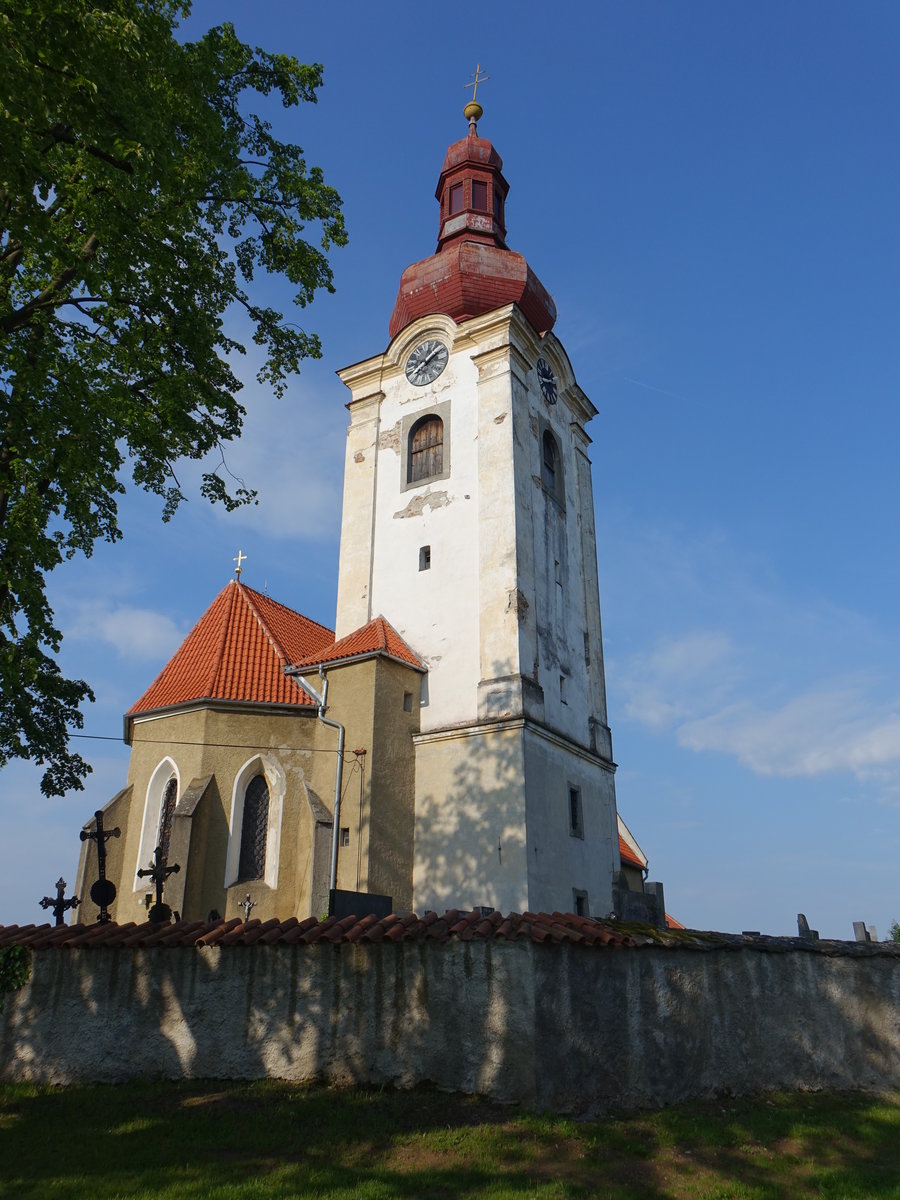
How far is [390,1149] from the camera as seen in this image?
752 centimetres

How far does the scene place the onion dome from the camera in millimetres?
23328

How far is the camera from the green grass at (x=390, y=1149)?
680 centimetres

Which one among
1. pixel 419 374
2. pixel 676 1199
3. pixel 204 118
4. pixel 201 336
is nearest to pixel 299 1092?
pixel 676 1199

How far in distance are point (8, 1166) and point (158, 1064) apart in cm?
226

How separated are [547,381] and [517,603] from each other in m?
7.10

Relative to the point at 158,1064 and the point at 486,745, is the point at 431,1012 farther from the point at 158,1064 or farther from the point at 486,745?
the point at 486,745

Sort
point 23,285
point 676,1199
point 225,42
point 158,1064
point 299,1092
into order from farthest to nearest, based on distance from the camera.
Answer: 1. point 225,42
2. point 23,285
3. point 158,1064
4. point 299,1092
5. point 676,1199

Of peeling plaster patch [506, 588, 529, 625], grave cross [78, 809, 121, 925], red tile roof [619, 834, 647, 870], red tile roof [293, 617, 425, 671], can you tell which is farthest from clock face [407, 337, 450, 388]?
red tile roof [619, 834, 647, 870]

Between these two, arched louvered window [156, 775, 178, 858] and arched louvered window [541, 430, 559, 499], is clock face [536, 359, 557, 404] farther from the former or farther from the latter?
arched louvered window [156, 775, 178, 858]

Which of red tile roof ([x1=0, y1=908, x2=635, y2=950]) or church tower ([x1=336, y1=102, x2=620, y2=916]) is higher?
church tower ([x1=336, y1=102, x2=620, y2=916])

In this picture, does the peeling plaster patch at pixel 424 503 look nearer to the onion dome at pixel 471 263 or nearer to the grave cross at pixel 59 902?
the onion dome at pixel 471 263

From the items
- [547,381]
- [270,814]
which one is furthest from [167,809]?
[547,381]

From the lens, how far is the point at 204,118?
996 centimetres

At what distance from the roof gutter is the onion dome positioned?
970cm
